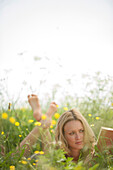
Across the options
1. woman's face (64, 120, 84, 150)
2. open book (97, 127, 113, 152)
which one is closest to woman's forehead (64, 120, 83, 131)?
woman's face (64, 120, 84, 150)

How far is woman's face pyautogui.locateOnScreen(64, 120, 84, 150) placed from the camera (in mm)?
1330

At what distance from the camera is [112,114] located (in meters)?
1.88

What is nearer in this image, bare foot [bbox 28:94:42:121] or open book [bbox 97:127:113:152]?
open book [bbox 97:127:113:152]

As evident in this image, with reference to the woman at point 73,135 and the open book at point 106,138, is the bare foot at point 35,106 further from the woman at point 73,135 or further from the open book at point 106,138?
the open book at point 106,138

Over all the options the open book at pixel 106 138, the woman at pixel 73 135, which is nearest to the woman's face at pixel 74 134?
the woman at pixel 73 135

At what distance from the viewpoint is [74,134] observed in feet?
4.42

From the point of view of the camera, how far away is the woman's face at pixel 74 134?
1.33 meters

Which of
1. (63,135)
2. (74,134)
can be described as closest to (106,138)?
(74,134)

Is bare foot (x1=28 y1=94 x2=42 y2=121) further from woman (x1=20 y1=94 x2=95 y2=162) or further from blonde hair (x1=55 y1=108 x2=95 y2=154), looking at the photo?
blonde hair (x1=55 y1=108 x2=95 y2=154)

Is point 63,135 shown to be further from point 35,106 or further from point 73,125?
point 35,106

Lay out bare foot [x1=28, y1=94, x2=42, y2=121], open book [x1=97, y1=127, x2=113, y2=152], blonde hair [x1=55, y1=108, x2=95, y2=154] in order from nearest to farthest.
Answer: open book [x1=97, y1=127, x2=113, y2=152]
blonde hair [x1=55, y1=108, x2=95, y2=154]
bare foot [x1=28, y1=94, x2=42, y2=121]

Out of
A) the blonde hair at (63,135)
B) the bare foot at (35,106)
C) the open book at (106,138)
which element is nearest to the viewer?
the open book at (106,138)

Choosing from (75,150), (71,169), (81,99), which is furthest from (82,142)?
(81,99)

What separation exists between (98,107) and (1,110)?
3.31ft
